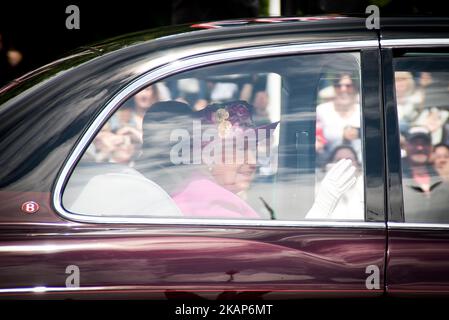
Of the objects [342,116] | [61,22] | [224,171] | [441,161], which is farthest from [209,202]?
[61,22]

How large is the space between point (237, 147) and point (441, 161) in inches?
25.5

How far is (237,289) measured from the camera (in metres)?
2.54

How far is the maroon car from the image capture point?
2.53 metres

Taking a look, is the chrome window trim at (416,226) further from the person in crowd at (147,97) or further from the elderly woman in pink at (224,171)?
the person in crowd at (147,97)

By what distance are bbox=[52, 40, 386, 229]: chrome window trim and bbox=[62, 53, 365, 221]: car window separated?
0.8 inches

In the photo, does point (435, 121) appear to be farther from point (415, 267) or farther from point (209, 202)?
point (209, 202)

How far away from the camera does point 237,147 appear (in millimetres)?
2703

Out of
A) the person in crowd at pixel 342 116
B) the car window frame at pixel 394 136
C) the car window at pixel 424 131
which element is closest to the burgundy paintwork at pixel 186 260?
the car window frame at pixel 394 136

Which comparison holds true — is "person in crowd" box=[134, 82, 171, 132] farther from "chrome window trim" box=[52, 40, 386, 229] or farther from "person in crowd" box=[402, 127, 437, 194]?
"person in crowd" box=[402, 127, 437, 194]

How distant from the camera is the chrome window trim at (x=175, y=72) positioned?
8.46 feet

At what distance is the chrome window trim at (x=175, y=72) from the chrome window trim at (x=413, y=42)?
0.03 metres

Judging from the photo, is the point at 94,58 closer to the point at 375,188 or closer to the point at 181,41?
the point at 181,41
